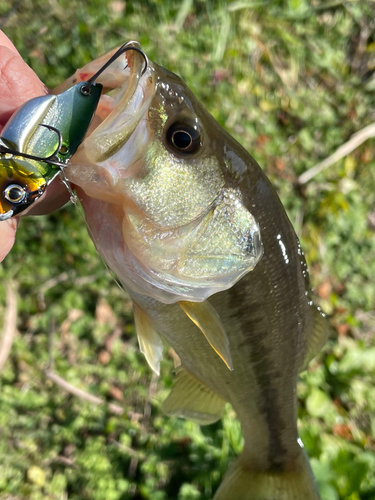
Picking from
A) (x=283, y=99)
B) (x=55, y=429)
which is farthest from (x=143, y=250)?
(x=283, y=99)

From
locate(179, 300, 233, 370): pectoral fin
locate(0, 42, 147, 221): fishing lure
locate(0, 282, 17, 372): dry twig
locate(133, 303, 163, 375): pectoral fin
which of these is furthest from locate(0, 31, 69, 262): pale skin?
locate(0, 282, 17, 372): dry twig

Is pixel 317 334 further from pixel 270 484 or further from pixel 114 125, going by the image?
pixel 114 125

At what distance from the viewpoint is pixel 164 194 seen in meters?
1.11

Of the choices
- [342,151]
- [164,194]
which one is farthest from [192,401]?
[342,151]

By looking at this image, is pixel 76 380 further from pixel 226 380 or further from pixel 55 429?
pixel 226 380

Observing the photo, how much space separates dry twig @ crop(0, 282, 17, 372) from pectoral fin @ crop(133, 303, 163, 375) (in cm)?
149

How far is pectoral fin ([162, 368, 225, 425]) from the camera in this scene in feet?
5.68

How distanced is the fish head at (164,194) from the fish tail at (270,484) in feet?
3.84

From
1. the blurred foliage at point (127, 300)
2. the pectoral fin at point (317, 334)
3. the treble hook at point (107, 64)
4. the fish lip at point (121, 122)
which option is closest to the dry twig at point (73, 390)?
the blurred foliage at point (127, 300)

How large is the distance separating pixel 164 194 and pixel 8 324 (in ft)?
6.26

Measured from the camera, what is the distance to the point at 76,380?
2.59 meters

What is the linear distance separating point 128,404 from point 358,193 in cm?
263

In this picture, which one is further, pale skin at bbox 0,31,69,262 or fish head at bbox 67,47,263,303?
pale skin at bbox 0,31,69,262

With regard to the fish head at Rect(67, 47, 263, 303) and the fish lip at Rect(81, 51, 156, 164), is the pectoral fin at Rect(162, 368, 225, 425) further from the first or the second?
the fish lip at Rect(81, 51, 156, 164)
